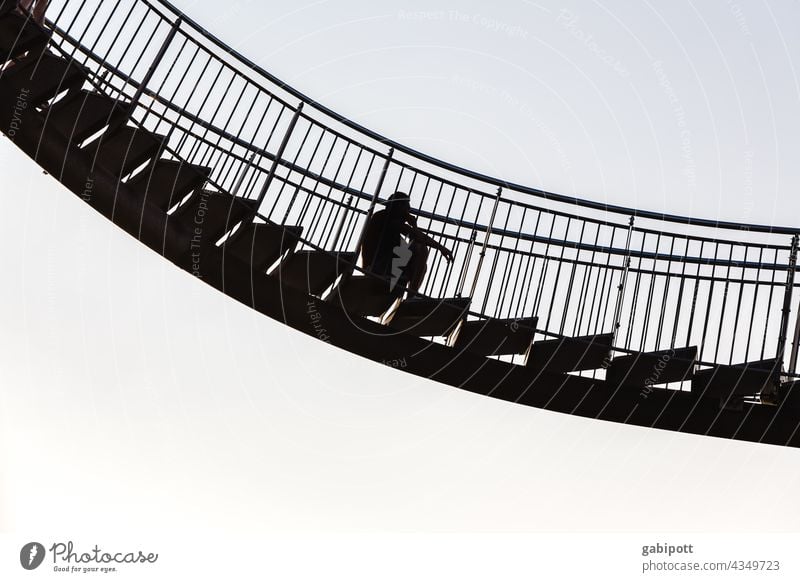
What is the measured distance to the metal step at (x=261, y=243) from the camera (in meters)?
5.35

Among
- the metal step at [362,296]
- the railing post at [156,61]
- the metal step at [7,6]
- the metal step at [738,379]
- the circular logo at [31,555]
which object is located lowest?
the circular logo at [31,555]

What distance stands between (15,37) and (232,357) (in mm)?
4286

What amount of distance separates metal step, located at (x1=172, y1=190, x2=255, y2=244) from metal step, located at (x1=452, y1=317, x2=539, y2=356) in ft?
6.88

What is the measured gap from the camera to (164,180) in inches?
203

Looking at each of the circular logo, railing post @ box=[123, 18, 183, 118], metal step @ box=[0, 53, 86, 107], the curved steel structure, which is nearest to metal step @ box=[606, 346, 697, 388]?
the curved steel structure

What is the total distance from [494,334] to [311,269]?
1698 millimetres

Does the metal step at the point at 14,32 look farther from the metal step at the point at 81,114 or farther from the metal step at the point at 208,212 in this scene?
the metal step at the point at 208,212

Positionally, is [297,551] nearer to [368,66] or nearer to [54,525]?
[54,525]

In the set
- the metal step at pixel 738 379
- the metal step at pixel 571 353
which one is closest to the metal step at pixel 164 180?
the metal step at pixel 571 353

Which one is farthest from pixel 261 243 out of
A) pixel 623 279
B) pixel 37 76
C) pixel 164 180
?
pixel 623 279

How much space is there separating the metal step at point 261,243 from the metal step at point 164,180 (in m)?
0.49

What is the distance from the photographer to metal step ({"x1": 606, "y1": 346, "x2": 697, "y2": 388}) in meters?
6.14

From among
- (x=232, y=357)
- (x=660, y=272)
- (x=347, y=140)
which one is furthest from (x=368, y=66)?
(x=660, y=272)

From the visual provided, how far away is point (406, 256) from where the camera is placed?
6.18 m
